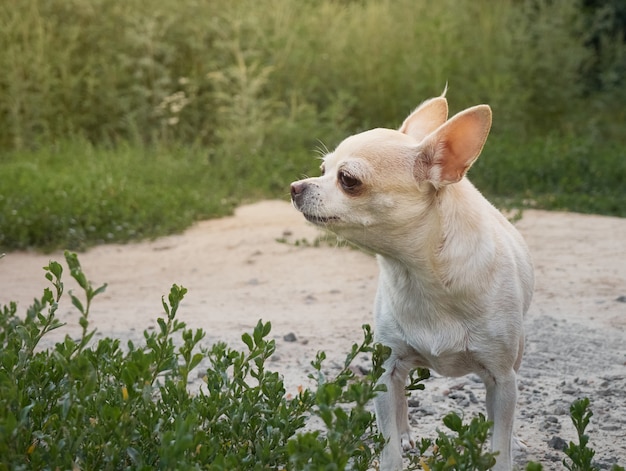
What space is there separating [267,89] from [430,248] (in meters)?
8.76

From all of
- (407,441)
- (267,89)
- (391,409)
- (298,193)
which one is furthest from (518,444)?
(267,89)

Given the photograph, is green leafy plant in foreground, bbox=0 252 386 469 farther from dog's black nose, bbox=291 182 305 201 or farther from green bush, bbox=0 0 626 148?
green bush, bbox=0 0 626 148

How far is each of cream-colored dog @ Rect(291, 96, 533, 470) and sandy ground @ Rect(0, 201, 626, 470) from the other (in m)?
0.73

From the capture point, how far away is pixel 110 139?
11.8 meters

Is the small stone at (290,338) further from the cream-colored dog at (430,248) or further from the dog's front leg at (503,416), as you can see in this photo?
the dog's front leg at (503,416)

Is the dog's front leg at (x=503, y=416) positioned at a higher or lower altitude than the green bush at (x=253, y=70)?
lower

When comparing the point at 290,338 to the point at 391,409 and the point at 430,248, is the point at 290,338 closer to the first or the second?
the point at 391,409

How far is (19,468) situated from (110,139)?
9756 mm

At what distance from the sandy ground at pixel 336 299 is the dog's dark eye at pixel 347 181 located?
1.37 metres

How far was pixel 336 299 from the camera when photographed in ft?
20.9

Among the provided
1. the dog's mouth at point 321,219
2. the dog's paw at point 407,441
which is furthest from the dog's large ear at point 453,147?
the dog's paw at point 407,441

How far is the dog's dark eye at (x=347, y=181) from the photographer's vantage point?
10.9ft

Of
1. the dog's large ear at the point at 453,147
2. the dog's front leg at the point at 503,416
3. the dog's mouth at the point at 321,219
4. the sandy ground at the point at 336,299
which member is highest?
the dog's large ear at the point at 453,147

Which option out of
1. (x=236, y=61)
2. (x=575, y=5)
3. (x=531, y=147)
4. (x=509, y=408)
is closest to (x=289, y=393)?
(x=509, y=408)
